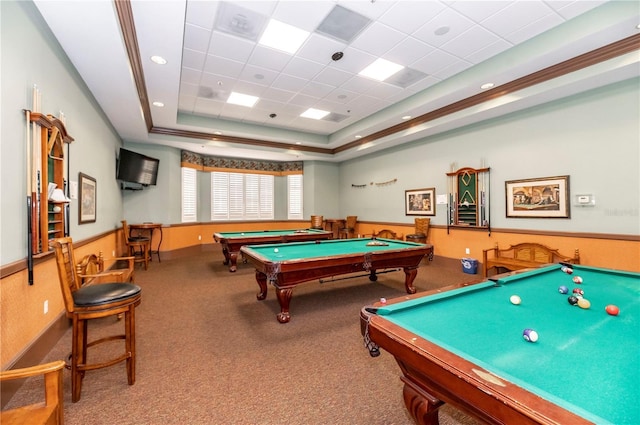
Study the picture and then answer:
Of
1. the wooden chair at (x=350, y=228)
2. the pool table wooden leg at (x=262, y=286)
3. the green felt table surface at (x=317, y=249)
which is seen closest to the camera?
the green felt table surface at (x=317, y=249)

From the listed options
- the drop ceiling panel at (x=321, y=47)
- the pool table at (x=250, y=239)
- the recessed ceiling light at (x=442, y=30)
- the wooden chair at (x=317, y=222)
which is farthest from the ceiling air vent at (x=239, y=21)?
the wooden chair at (x=317, y=222)

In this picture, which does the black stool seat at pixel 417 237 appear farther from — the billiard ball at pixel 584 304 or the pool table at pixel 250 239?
the billiard ball at pixel 584 304

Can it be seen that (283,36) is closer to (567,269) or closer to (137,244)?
(567,269)

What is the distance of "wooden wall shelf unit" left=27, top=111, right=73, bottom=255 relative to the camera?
7.11 feet

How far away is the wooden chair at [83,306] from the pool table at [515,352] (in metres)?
1.72

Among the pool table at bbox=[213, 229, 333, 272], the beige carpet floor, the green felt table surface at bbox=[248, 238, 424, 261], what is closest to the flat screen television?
the pool table at bbox=[213, 229, 333, 272]

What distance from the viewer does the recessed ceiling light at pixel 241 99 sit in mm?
5332

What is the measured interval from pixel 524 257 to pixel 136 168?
24.8 feet

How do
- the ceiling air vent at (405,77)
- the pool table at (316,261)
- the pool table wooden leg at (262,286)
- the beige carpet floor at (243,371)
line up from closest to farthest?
1. the beige carpet floor at (243,371)
2. the pool table at (316,261)
3. the pool table wooden leg at (262,286)
4. the ceiling air vent at (405,77)

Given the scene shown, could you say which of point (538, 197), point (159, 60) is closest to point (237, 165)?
point (159, 60)

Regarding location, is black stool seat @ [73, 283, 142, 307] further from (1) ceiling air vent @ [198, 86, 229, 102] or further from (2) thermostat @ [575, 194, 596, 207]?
(2) thermostat @ [575, 194, 596, 207]

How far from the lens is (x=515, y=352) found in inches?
44.3

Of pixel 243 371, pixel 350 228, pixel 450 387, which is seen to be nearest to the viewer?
pixel 450 387

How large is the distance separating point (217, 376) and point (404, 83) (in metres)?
4.97
